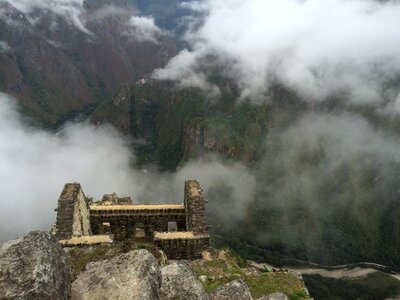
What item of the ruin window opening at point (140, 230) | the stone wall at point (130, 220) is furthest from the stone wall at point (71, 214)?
the ruin window opening at point (140, 230)

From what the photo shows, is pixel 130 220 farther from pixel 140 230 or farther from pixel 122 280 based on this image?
pixel 122 280

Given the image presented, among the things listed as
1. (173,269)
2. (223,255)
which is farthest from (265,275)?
(173,269)

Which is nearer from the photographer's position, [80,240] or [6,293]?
[6,293]

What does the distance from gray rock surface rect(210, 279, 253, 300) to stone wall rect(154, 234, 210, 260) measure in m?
13.4

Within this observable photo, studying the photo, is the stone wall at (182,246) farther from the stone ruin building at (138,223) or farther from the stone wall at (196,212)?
the stone wall at (196,212)

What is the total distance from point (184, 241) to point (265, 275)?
7825 mm

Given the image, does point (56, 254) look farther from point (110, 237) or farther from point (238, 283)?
point (110, 237)

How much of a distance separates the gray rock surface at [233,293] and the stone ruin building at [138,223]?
1289 centimetres

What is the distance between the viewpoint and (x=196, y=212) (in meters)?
30.8

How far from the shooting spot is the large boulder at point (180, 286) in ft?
41.6

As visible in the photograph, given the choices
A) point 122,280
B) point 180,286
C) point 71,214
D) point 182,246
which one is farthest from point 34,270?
point 71,214

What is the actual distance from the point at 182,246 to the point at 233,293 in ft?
46.2

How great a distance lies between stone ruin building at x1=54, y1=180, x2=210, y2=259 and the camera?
2853 centimetres

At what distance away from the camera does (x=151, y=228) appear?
3491 cm
